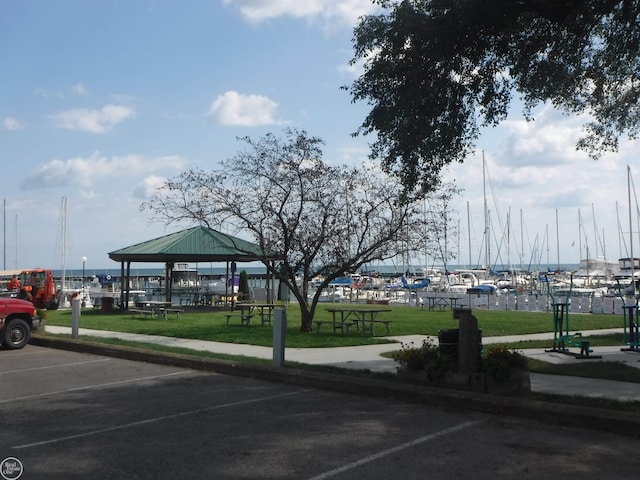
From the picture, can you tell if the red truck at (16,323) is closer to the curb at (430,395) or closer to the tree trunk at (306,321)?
the curb at (430,395)

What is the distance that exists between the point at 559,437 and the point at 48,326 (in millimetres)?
19560

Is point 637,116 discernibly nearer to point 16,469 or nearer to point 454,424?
point 454,424

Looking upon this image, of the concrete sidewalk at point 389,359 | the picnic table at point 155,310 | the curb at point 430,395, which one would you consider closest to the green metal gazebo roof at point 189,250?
the picnic table at point 155,310

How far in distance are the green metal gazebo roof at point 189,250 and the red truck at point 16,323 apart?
13.8 m

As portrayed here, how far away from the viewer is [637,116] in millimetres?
12789

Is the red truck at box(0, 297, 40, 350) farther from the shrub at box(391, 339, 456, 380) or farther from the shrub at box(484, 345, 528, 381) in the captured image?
the shrub at box(484, 345, 528, 381)

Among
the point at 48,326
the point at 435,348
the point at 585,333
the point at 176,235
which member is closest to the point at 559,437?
the point at 435,348

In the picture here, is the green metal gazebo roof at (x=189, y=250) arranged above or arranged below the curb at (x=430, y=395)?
above

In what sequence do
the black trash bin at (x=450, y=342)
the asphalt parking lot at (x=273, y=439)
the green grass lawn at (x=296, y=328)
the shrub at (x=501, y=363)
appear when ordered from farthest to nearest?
1. the green grass lawn at (x=296, y=328)
2. the black trash bin at (x=450, y=342)
3. the shrub at (x=501, y=363)
4. the asphalt parking lot at (x=273, y=439)

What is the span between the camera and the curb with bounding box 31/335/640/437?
766 cm

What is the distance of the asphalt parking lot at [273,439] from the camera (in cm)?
612

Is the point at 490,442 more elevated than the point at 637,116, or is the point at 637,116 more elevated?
the point at 637,116

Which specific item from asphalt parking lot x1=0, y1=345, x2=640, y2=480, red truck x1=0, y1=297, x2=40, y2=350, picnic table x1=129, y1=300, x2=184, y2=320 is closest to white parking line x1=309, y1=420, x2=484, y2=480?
asphalt parking lot x1=0, y1=345, x2=640, y2=480

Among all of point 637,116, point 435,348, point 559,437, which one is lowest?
point 559,437
